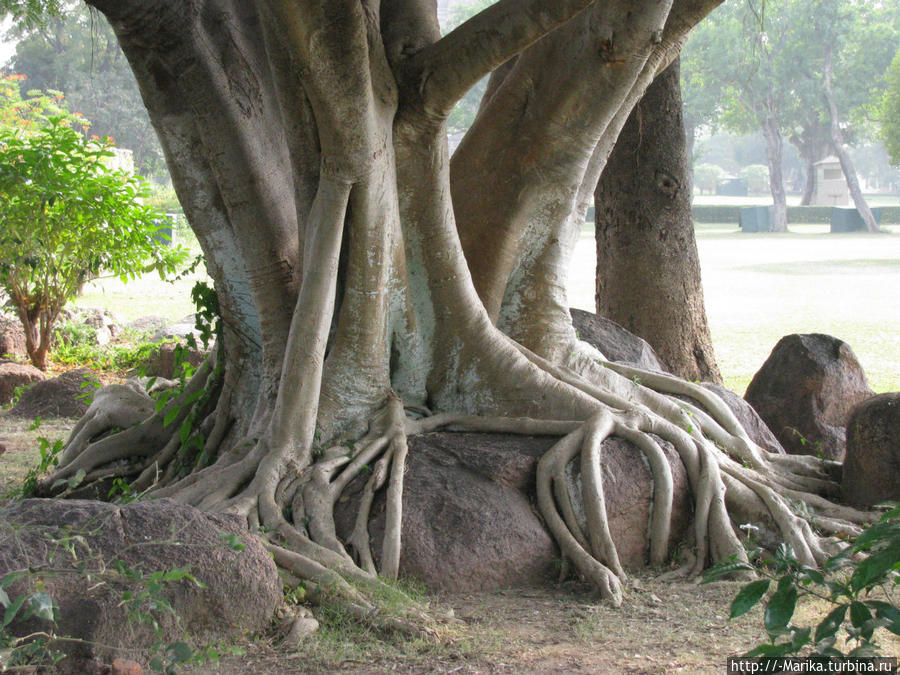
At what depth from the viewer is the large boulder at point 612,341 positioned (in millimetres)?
6777

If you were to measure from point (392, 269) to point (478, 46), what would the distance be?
1.19m

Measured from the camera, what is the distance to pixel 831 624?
1820mm

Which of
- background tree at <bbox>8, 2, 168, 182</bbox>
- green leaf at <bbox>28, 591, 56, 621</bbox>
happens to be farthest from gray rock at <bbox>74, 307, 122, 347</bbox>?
background tree at <bbox>8, 2, 168, 182</bbox>

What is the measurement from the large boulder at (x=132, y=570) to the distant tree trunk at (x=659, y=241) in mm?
5174

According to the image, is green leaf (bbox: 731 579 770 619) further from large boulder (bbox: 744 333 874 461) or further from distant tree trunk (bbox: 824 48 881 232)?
distant tree trunk (bbox: 824 48 881 232)

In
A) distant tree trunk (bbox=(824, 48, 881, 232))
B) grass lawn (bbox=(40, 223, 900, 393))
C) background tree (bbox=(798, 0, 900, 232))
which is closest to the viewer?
grass lawn (bbox=(40, 223, 900, 393))

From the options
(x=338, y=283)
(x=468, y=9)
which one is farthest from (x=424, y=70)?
(x=468, y=9)

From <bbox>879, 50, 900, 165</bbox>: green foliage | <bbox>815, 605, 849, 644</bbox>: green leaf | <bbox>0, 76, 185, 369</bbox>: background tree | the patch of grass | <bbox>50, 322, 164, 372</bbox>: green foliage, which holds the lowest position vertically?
the patch of grass

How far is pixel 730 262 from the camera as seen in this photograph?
26.0 m

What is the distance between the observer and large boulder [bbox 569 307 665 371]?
22.2 ft

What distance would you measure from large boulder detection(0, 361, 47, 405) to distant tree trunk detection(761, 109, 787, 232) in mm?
37090

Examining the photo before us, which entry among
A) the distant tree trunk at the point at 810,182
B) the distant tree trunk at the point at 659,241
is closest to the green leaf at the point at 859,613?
the distant tree trunk at the point at 659,241

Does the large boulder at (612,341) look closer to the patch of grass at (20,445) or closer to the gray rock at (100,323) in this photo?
the patch of grass at (20,445)

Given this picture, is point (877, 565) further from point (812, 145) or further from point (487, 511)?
point (812, 145)
